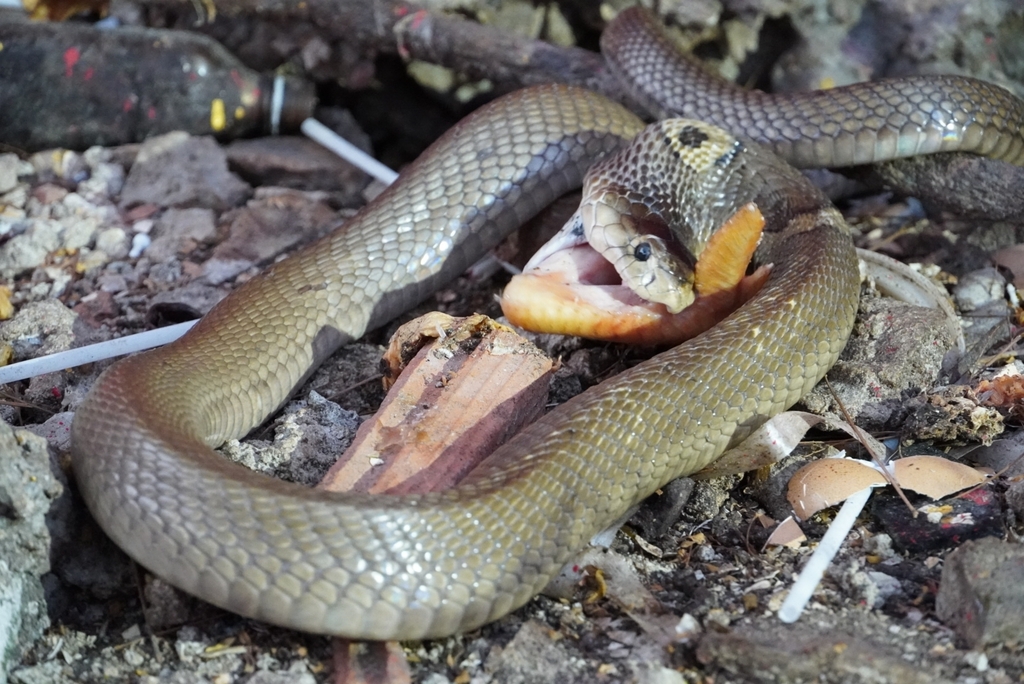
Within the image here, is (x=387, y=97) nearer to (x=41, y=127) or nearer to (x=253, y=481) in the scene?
(x=41, y=127)

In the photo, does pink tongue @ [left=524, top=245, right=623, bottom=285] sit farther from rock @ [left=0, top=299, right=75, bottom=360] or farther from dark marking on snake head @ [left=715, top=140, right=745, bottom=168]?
rock @ [left=0, top=299, right=75, bottom=360]

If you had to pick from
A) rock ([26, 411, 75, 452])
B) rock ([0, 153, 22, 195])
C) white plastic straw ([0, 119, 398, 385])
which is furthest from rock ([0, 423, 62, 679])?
rock ([0, 153, 22, 195])

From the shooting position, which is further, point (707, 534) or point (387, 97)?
point (387, 97)

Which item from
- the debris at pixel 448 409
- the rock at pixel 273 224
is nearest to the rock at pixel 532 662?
the debris at pixel 448 409

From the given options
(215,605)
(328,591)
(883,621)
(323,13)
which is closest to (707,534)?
(883,621)

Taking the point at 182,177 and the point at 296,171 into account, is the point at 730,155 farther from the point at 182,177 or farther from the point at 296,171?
the point at 182,177

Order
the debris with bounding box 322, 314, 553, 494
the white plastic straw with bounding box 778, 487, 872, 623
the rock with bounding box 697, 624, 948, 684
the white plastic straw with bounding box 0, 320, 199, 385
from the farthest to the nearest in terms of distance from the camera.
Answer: the white plastic straw with bounding box 0, 320, 199, 385
the debris with bounding box 322, 314, 553, 494
the white plastic straw with bounding box 778, 487, 872, 623
the rock with bounding box 697, 624, 948, 684
